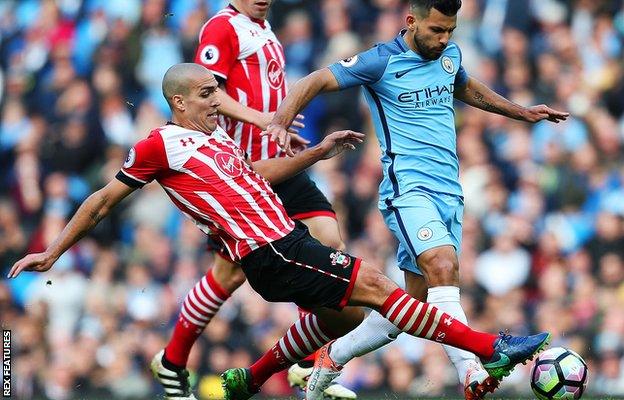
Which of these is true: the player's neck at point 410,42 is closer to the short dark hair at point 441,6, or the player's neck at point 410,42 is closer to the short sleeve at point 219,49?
the short dark hair at point 441,6

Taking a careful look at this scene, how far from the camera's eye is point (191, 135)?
7.37 m

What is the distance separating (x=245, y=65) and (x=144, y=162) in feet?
5.16

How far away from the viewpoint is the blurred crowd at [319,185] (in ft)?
39.4

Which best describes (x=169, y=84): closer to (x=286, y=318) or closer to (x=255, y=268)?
(x=255, y=268)

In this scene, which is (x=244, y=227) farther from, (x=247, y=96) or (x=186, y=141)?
(x=247, y=96)

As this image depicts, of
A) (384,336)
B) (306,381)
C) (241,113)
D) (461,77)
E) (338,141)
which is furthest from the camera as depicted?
(306,381)

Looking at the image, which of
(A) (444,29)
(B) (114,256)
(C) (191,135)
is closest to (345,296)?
(C) (191,135)

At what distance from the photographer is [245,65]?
8578 mm

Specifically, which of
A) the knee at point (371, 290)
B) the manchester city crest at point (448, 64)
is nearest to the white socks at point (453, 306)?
the knee at point (371, 290)

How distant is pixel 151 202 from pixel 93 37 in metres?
2.04

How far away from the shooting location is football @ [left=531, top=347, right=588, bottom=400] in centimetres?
735

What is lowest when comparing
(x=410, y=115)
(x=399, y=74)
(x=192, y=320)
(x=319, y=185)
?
(x=319, y=185)

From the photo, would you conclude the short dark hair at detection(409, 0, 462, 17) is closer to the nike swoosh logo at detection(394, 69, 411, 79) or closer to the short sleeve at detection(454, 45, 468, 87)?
the nike swoosh logo at detection(394, 69, 411, 79)

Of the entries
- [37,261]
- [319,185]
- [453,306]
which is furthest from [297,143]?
[319,185]
